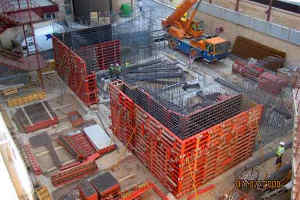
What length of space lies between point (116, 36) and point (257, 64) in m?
9.81

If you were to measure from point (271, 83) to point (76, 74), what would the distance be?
11.4 meters

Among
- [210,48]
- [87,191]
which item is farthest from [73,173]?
[210,48]

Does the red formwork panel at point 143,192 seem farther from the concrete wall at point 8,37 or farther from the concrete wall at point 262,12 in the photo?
the concrete wall at point 262,12

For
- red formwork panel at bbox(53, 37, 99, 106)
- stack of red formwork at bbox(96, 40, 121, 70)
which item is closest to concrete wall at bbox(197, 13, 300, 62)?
stack of red formwork at bbox(96, 40, 121, 70)

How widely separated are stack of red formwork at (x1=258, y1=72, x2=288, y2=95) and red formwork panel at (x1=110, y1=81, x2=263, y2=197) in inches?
244

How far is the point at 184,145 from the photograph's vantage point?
1125cm

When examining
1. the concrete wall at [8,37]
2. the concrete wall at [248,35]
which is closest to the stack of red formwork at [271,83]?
the concrete wall at [248,35]

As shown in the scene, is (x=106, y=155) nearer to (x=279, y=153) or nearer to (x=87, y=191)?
(x=87, y=191)

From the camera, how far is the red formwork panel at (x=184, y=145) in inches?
466

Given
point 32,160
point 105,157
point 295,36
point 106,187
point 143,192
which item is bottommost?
point 143,192

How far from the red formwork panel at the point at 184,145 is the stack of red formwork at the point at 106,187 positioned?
196cm
